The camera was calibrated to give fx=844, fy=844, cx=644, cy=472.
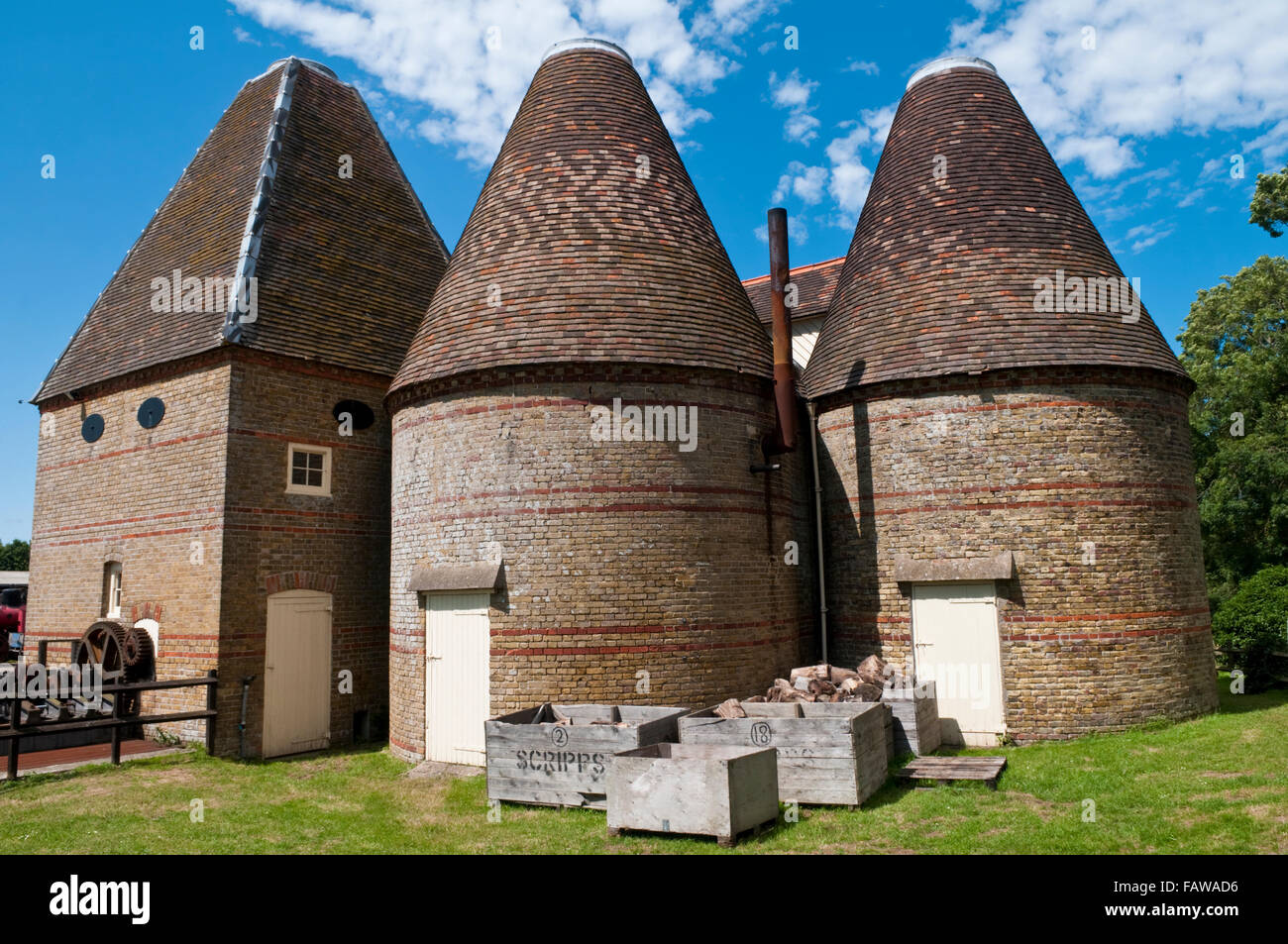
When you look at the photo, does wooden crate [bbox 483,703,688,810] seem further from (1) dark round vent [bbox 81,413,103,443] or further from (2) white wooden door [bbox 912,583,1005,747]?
(1) dark round vent [bbox 81,413,103,443]

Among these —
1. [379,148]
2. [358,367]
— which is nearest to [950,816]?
[358,367]

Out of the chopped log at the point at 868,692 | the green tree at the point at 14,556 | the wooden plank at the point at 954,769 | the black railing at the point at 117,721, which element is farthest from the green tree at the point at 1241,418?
the green tree at the point at 14,556

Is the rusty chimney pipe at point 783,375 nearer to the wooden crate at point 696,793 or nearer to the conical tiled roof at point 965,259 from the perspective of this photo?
the conical tiled roof at point 965,259

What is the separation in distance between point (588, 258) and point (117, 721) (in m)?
9.32

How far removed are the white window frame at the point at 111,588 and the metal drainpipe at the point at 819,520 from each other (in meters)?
12.1

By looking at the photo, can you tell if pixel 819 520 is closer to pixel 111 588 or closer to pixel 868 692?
pixel 868 692

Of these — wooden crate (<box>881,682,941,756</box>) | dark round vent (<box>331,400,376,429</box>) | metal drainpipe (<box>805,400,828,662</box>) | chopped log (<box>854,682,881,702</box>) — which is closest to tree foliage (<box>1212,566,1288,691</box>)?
metal drainpipe (<box>805,400,828,662</box>)

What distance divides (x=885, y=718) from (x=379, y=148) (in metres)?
15.9

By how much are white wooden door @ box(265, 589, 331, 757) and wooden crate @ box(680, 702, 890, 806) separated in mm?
7488

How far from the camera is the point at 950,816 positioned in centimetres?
811

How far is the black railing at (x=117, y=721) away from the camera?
1084cm

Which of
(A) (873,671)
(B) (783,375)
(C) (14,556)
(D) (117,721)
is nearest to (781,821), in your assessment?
A: (A) (873,671)

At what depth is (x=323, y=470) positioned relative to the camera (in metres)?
14.5

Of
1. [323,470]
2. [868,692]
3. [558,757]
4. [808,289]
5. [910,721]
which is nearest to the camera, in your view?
[558,757]
